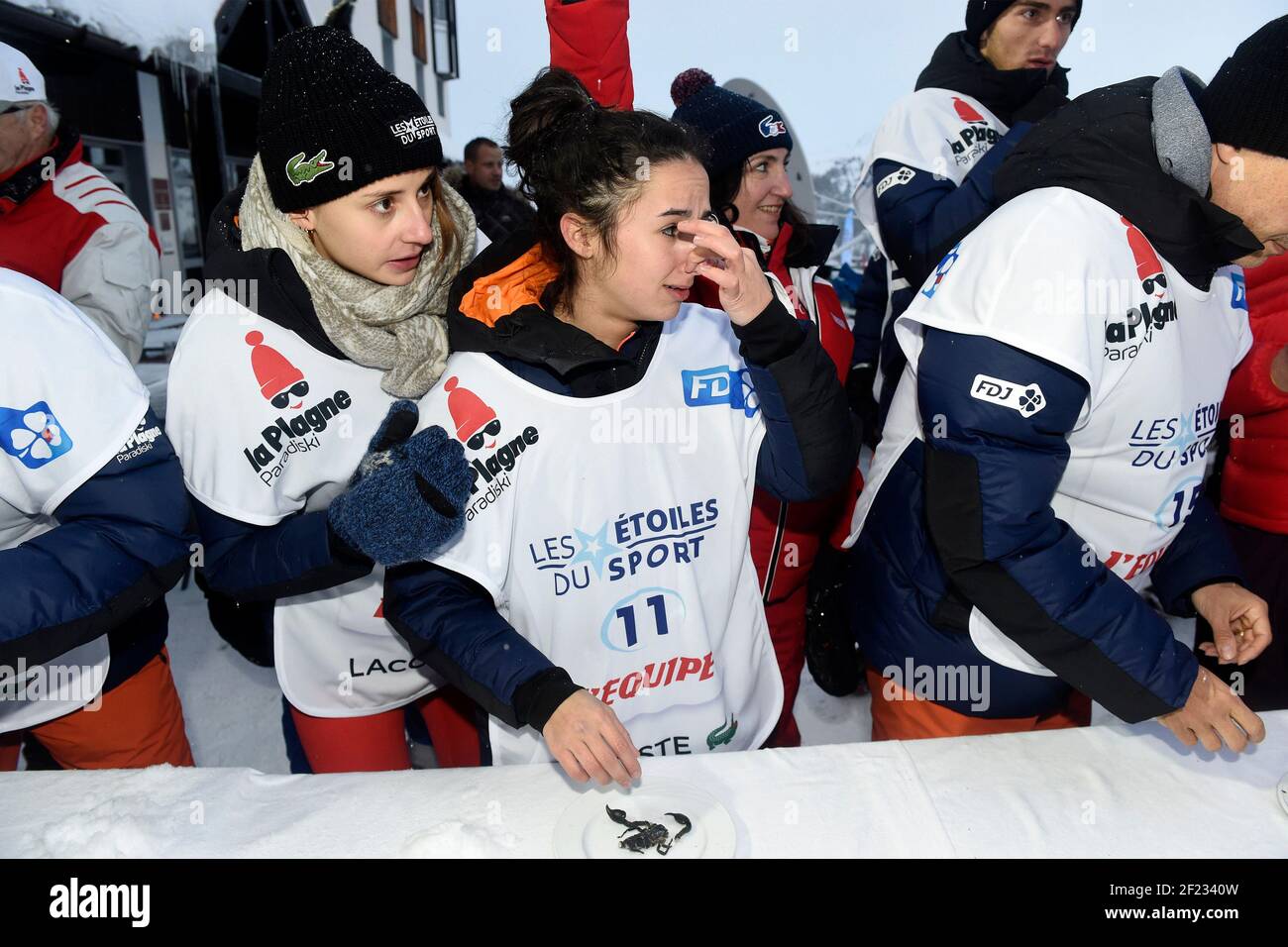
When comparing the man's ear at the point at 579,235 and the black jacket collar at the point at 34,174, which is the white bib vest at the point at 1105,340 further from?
the black jacket collar at the point at 34,174

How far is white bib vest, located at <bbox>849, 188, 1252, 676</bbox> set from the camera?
43.8 inches

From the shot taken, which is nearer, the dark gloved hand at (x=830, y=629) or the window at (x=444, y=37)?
the dark gloved hand at (x=830, y=629)

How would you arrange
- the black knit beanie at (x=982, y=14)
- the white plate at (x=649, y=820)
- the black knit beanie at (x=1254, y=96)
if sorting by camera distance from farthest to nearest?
the black knit beanie at (x=982, y=14)
the black knit beanie at (x=1254, y=96)
the white plate at (x=649, y=820)

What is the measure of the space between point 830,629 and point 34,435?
189 centimetres

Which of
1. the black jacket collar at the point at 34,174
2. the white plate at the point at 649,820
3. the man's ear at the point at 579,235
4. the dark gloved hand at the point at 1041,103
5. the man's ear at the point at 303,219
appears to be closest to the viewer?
the white plate at the point at 649,820

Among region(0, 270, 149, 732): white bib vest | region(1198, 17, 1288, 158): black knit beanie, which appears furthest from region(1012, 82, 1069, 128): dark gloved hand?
region(0, 270, 149, 732): white bib vest

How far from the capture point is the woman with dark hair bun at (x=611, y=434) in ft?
4.19

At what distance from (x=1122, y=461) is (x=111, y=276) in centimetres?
269

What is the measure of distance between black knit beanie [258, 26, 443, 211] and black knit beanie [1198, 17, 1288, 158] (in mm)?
1210

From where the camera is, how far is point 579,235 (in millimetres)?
1375

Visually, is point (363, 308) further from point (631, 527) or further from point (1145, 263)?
point (1145, 263)

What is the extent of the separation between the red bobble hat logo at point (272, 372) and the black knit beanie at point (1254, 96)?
143cm

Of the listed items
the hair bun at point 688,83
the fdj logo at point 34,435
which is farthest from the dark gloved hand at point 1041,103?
the fdj logo at point 34,435

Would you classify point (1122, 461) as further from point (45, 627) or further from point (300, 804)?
point (45, 627)
